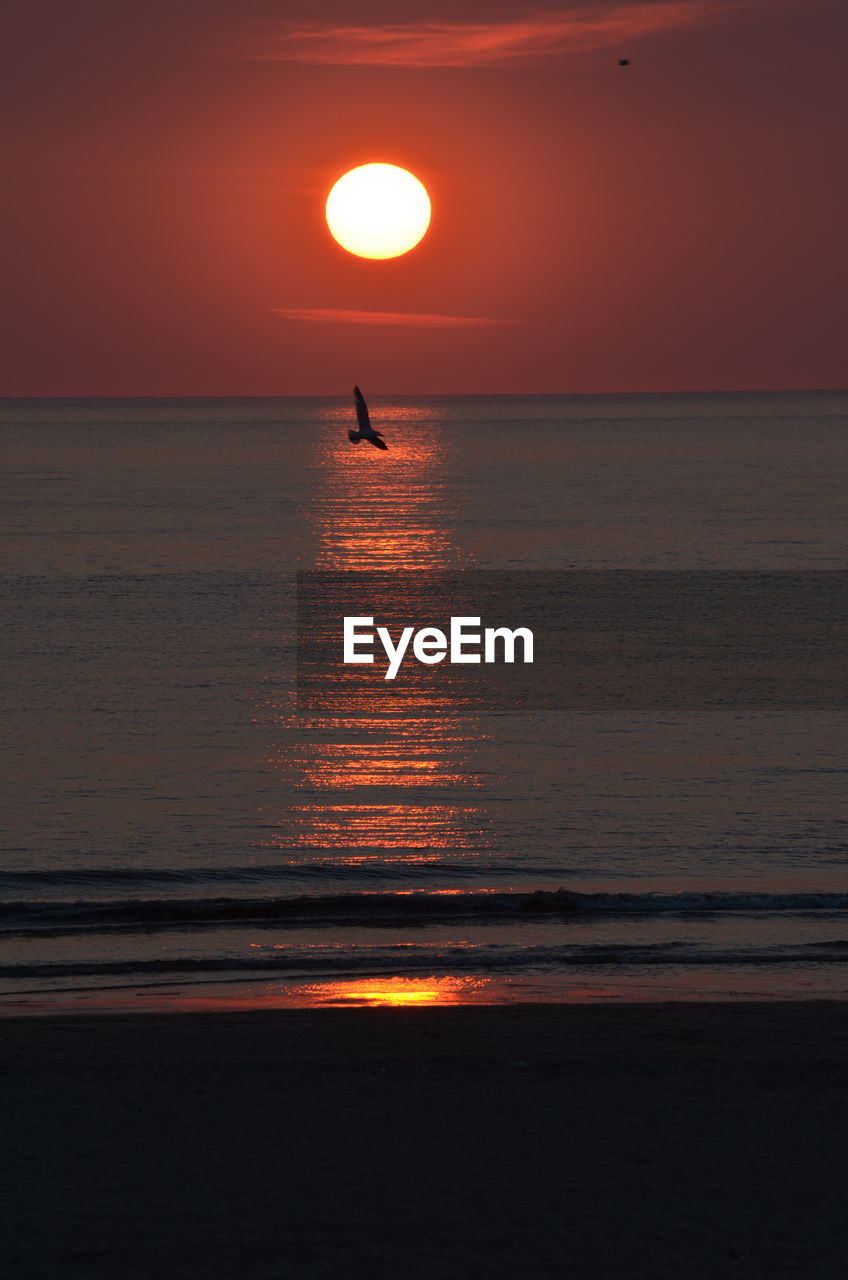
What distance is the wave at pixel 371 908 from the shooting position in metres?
20.0

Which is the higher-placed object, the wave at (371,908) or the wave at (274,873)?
the wave at (274,873)

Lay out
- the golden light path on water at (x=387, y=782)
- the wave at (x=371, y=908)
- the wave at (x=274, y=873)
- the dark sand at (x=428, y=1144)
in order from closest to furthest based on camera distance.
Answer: the dark sand at (x=428, y=1144), the wave at (x=371, y=908), the wave at (x=274, y=873), the golden light path on water at (x=387, y=782)

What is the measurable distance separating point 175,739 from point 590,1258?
24163 millimetres

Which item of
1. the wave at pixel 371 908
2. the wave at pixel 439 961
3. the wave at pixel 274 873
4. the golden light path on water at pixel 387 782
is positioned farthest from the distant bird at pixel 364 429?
the wave at pixel 439 961

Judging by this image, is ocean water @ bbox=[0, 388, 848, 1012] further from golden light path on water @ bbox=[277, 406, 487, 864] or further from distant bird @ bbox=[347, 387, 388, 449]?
distant bird @ bbox=[347, 387, 388, 449]

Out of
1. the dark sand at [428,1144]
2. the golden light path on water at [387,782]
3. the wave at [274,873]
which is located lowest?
the dark sand at [428,1144]

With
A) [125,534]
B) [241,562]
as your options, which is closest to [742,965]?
[241,562]

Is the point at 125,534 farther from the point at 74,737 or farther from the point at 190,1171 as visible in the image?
the point at 190,1171

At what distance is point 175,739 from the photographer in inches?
1275

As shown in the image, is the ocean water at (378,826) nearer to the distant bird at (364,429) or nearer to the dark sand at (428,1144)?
the dark sand at (428,1144)

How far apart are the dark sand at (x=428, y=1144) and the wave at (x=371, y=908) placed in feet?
17.5

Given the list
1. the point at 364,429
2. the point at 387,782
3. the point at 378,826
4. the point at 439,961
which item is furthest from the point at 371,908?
the point at 364,429

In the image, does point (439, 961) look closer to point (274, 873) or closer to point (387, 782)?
point (274, 873)

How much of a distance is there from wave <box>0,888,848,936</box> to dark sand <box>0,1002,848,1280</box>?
534 cm
